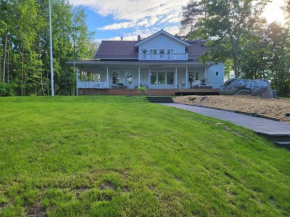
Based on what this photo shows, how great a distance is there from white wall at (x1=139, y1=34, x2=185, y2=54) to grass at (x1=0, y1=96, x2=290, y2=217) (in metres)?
17.8

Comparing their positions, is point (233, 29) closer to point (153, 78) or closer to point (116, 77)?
point (153, 78)

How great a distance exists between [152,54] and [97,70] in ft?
21.0

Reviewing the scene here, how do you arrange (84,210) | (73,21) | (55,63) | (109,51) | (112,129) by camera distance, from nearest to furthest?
(84,210), (112,129), (109,51), (55,63), (73,21)

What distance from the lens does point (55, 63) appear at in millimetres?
22125

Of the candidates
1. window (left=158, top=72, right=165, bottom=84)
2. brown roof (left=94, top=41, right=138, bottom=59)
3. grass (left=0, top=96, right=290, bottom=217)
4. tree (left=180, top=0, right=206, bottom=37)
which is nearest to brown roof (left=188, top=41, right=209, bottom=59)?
window (left=158, top=72, right=165, bottom=84)

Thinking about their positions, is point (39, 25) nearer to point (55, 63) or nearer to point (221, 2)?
point (55, 63)

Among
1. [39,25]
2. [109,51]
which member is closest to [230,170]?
[109,51]

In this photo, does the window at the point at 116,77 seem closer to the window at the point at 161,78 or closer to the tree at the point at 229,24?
the window at the point at 161,78

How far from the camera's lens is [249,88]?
12961 mm

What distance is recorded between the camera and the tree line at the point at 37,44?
1634cm

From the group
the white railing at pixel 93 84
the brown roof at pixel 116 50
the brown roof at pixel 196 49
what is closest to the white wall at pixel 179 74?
the brown roof at pixel 116 50

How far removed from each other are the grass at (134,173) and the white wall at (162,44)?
17.8 m

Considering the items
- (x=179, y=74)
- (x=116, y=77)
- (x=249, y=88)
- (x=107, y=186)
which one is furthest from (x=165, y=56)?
(x=107, y=186)

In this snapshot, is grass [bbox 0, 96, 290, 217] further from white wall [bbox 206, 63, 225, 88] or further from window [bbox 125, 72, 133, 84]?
white wall [bbox 206, 63, 225, 88]
